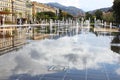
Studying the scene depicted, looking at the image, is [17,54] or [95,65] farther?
[17,54]

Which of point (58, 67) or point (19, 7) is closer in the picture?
point (58, 67)

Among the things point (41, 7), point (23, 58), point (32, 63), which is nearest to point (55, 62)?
point (32, 63)

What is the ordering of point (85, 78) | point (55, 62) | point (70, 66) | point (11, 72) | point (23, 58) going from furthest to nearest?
point (23, 58) → point (55, 62) → point (70, 66) → point (11, 72) → point (85, 78)

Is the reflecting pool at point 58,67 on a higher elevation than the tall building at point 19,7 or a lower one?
lower

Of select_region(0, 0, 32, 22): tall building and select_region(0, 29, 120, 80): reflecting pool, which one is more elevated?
select_region(0, 0, 32, 22): tall building

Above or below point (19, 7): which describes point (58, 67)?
below

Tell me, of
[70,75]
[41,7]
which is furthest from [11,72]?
[41,7]

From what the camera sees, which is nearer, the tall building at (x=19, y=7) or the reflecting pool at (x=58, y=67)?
the reflecting pool at (x=58, y=67)

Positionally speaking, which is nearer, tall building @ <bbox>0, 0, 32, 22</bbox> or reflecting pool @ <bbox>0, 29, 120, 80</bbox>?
reflecting pool @ <bbox>0, 29, 120, 80</bbox>

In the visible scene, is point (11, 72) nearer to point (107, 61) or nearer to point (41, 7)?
point (107, 61)

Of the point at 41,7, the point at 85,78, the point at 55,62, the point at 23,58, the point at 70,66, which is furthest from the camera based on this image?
the point at 41,7

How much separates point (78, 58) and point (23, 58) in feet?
5.95

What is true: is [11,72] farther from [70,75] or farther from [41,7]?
[41,7]

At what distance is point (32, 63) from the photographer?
943 centimetres
